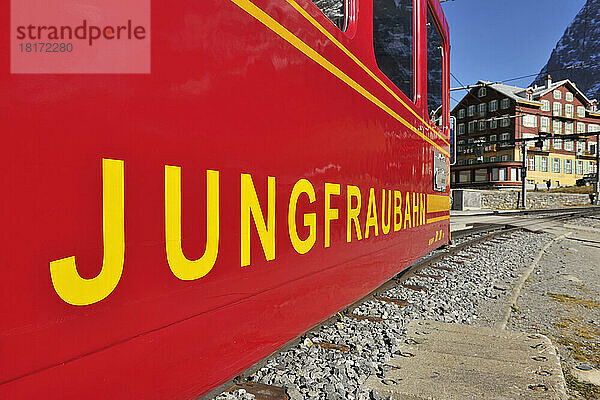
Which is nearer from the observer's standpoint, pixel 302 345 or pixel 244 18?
pixel 244 18

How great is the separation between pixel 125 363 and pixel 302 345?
60.2 inches

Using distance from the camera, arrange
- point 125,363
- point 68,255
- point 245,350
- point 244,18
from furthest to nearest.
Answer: point 245,350 → point 244,18 → point 125,363 → point 68,255

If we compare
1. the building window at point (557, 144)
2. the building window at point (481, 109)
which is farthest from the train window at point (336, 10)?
the building window at point (557, 144)

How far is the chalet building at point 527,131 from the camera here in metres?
53.5

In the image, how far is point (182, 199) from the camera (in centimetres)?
146

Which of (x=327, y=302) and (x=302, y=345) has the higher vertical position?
(x=327, y=302)

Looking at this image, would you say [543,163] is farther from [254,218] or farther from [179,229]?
[179,229]

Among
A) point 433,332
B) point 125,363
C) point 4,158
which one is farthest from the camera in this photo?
point 433,332

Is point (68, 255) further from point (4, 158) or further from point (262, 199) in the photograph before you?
point (262, 199)

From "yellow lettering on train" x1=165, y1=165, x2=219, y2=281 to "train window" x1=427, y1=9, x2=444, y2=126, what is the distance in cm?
403

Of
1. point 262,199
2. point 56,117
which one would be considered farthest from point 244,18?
point 56,117

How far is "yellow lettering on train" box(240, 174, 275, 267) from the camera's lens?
1.78m

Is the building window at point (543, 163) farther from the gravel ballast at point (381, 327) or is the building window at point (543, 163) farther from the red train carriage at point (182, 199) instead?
the red train carriage at point (182, 199)

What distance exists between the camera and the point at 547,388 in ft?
7.30
